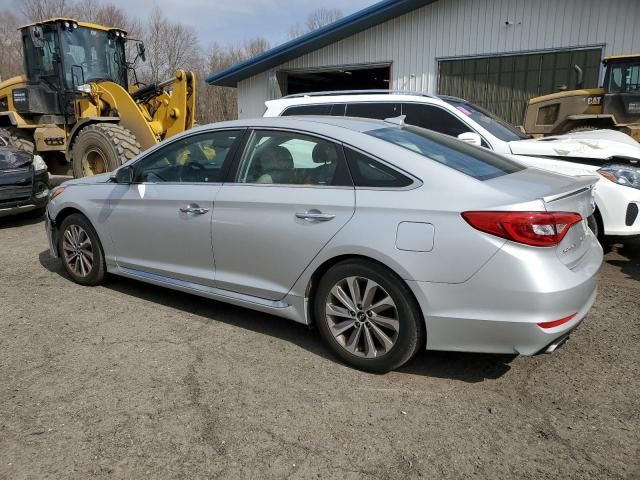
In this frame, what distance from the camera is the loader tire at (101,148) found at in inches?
354

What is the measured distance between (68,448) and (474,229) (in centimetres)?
241

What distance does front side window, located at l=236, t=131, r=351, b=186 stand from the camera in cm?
349

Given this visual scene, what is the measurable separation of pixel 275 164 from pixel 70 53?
8.37 meters

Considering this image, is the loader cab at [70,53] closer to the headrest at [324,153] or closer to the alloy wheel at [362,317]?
the headrest at [324,153]

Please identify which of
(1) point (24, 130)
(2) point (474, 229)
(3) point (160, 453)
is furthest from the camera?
(1) point (24, 130)

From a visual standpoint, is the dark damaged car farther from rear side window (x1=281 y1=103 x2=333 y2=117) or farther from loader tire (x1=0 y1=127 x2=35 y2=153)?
rear side window (x1=281 y1=103 x2=333 y2=117)

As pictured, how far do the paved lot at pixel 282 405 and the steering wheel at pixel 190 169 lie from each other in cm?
Answer: 118

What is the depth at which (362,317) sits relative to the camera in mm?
3277

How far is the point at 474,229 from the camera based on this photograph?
9.43 ft

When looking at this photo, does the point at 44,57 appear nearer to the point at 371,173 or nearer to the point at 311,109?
the point at 311,109

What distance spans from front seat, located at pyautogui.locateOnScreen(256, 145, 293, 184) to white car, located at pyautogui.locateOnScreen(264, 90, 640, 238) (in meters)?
2.63

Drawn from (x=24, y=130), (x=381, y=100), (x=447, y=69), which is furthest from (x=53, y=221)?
(x=447, y=69)

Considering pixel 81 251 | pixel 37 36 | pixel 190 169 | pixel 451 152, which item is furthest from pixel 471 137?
pixel 37 36

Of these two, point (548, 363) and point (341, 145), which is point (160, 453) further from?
point (548, 363)
